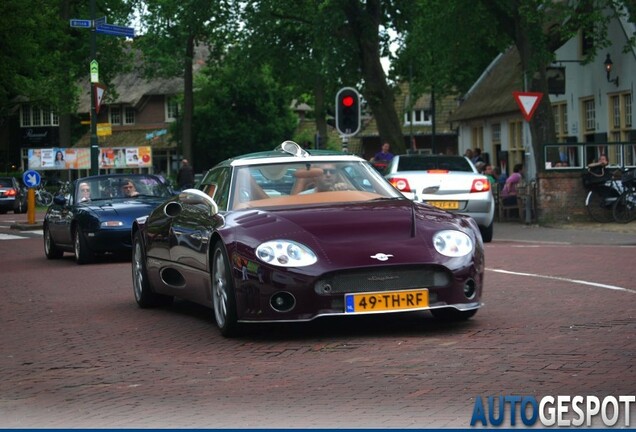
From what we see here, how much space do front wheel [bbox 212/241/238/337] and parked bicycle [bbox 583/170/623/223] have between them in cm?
2041

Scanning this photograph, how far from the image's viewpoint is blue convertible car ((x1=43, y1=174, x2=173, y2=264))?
20406mm

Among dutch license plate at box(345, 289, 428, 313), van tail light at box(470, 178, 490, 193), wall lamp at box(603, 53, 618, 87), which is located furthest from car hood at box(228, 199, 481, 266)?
wall lamp at box(603, 53, 618, 87)

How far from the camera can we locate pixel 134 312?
1298cm

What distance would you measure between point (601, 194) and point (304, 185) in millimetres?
20080

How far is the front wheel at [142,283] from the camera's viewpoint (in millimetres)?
13148

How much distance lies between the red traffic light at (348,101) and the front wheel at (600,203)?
6.47 metres

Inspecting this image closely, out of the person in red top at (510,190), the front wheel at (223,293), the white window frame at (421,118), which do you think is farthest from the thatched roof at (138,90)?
the front wheel at (223,293)

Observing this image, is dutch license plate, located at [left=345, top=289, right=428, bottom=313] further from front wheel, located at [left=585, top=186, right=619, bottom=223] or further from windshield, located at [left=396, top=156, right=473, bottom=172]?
front wheel, located at [left=585, top=186, right=619, bottom=223]

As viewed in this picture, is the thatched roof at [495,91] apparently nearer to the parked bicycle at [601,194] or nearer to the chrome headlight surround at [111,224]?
the parked bicycle at [601,194]

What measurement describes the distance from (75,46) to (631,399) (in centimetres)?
6370

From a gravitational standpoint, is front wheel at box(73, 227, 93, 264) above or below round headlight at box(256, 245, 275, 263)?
below

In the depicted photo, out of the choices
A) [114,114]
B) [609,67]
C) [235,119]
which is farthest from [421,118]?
[609,67]

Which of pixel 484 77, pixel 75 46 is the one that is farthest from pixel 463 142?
pixel 75 46

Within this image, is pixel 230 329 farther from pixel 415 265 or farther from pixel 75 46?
pixel 75 46
